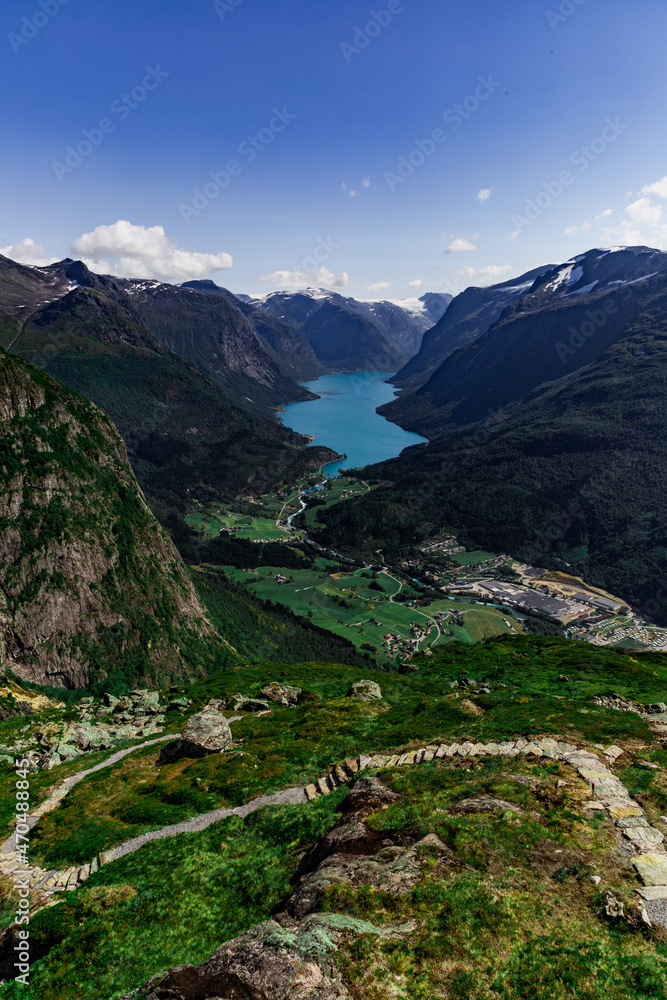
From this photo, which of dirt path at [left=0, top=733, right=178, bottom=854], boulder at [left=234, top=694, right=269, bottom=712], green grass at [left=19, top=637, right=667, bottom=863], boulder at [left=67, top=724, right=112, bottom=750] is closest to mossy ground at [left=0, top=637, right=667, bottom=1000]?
green grass at [left=19, top=637, right=667, bottom=863]

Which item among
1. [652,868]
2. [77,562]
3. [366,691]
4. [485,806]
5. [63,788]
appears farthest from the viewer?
[77,562]

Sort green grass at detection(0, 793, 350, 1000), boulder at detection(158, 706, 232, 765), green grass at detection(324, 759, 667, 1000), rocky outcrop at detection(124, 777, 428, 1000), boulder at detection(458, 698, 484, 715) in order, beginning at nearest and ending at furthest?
1. rocky outcrop at detection(124, 777, 428, 1000)
2. green grass at detection(324, 759, 667, 1000)
3. green grass at detection(0, 793, 350, 1000)
4. boulder at detection(158, 706, 232, 765)
5. boulder at detection(458, 698, 484, 715)

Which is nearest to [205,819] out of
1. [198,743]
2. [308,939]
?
[198,743]

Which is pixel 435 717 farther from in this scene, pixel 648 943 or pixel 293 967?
pixel 293 967

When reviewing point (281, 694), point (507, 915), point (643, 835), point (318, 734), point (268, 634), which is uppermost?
point (507, 915)

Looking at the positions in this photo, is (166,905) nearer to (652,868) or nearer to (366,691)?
(652,868)

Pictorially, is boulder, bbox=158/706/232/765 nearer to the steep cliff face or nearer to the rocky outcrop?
the rocky outcrop

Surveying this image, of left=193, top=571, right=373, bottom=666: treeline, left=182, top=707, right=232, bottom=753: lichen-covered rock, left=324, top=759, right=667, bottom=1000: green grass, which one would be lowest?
left=193, top=571, right=373, bottom=666: treeline
